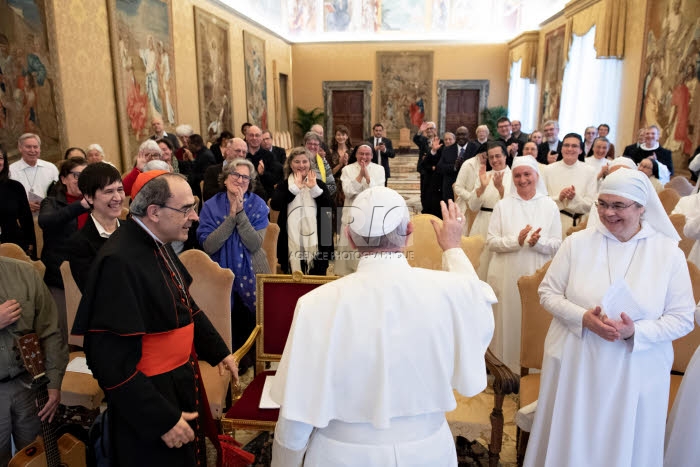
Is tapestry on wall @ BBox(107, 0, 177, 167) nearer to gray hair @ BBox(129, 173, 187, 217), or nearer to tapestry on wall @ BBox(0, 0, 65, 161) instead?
tapestry on wall @ BBox(0, 0, 65, 161)

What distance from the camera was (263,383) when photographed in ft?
10.9

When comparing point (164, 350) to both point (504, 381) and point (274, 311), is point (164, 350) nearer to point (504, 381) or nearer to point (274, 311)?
point (274, 311)

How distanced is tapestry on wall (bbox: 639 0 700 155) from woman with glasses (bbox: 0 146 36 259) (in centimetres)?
854

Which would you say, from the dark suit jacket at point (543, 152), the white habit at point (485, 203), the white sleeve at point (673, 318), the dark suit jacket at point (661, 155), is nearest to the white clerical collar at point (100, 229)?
the white sleeve at point (673, 318)

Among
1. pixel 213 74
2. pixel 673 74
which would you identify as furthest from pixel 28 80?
pixel 673 74

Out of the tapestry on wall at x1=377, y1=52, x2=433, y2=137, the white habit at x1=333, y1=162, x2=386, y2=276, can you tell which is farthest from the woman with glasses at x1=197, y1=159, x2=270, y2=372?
the tapestry on wall at x1=377, y1=52, x2=433, y2=137

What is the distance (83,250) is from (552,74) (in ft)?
44.6

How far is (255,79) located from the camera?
1503 centimetres

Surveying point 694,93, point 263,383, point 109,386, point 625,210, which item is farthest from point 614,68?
point 109,386

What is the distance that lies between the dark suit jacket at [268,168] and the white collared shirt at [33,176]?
2.57 metres

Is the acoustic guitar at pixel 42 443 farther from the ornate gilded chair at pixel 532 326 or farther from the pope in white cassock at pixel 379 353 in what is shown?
the ornate gilded chair at pixel 532 326

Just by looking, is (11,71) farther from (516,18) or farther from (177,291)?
(516,18)

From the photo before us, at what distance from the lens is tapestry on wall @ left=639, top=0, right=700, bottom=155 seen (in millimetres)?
7312

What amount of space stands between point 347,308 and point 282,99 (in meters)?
19.0
